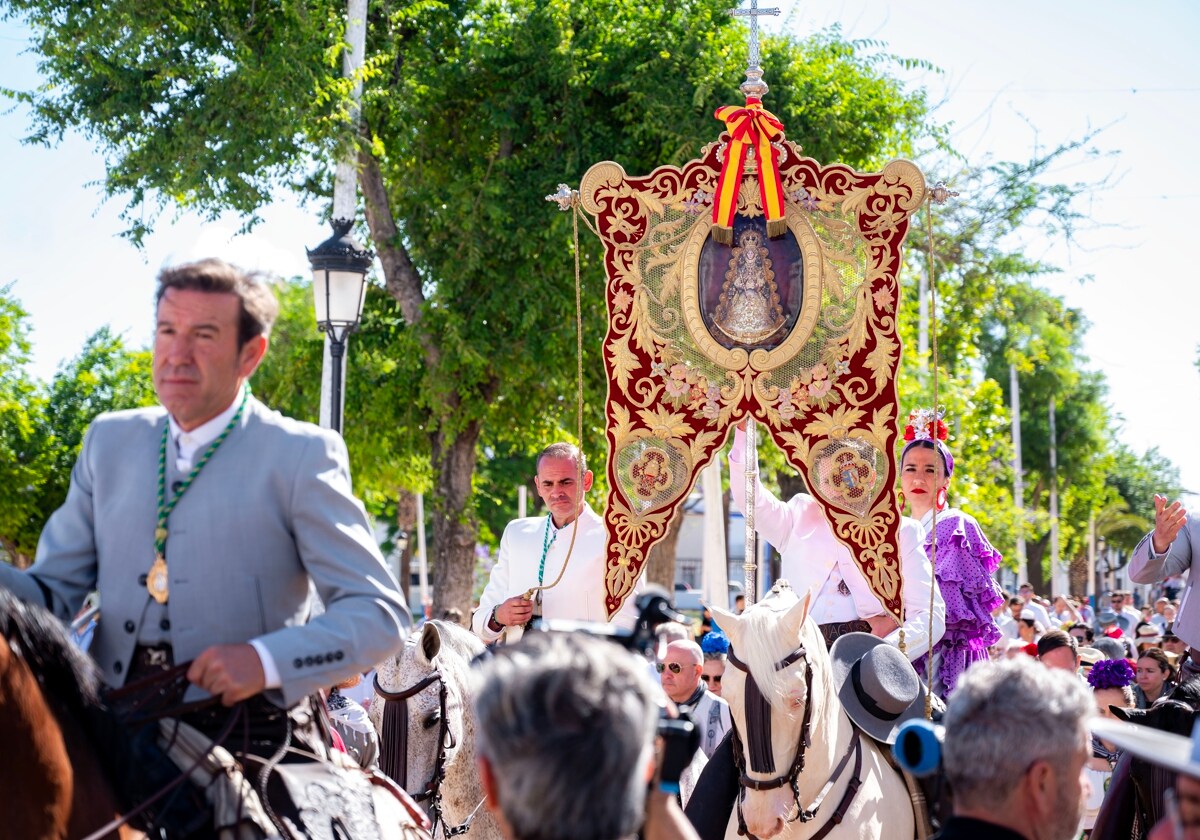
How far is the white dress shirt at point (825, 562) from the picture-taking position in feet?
25.5

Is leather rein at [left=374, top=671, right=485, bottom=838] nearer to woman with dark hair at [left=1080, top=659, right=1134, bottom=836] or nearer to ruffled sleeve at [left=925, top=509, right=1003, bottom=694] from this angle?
ruffled sleeve at [left=925, top=509, right=1003, bottom=694]

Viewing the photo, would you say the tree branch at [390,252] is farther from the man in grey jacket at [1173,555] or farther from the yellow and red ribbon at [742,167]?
the man in grey jacket at [1173,555]

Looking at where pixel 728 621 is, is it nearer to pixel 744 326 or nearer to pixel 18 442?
pixel 744 326

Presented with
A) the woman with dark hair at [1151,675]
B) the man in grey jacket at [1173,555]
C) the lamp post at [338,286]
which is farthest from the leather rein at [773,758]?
the lamp post at [338,286]

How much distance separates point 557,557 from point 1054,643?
4.00m

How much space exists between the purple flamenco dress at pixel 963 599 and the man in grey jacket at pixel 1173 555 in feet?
2.94

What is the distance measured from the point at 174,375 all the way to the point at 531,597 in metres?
4.25

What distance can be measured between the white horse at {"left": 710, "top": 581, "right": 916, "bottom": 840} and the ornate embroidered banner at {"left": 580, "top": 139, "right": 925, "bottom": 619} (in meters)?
2.12

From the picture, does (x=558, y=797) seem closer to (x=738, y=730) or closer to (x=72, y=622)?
(x=72, y=622)

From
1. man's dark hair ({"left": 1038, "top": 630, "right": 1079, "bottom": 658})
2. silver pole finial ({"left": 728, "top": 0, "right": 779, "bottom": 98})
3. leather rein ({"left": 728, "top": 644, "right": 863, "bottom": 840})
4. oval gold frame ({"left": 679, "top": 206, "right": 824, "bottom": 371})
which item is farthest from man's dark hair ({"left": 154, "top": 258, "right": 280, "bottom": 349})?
man's dark hair ({"left": 1038, "top": 630, "right": 1079, "bottom": 658})

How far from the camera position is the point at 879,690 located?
6461 millimetres

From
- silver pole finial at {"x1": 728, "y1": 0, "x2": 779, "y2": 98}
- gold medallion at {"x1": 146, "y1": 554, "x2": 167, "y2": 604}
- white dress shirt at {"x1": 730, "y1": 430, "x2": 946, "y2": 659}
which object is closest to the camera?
gold medallion at {"x1": 146, "y1": 554, "x2": 167, "y2": 604}

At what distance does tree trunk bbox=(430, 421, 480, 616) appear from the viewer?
55.4 feet

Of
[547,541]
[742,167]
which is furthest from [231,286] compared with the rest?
[742,167]
